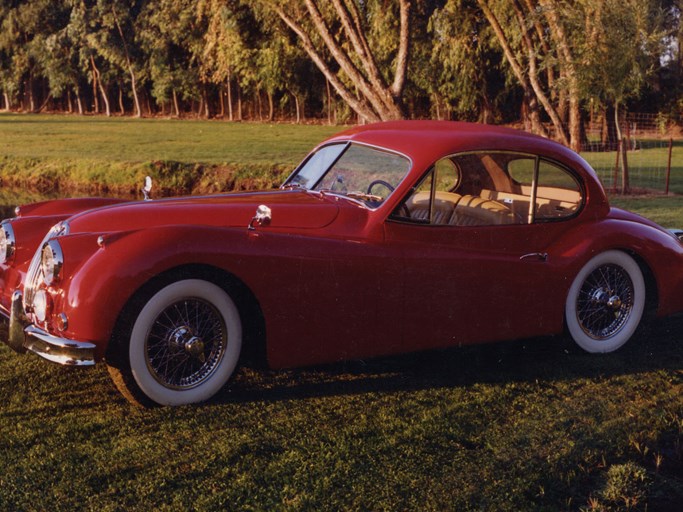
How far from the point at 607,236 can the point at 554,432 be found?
1922 mm

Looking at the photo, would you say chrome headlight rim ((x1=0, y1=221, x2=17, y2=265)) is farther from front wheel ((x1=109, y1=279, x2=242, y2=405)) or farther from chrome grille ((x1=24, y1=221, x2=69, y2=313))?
front wheel ((x1=109, y1=279, x2=242, y2=405))

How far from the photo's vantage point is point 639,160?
27453 mm

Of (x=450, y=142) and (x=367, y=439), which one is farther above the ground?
(x=450, y=142)

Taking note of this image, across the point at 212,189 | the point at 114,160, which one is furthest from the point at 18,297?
the point at 114,160

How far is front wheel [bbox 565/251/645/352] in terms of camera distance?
5.83 m

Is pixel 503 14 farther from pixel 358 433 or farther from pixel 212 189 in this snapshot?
pixel 358 433

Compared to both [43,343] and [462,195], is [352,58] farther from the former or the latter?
[43,343]

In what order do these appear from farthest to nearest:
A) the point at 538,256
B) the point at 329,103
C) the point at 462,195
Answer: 1. the point at 329,103
2. the point at 462,195
3. the point at 538,256

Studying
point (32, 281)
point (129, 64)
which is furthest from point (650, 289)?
point (129, 64)

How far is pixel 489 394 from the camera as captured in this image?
5.04 meters

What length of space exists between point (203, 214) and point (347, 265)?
36.0 inches

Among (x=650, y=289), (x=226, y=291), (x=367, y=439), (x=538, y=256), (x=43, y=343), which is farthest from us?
(x=650, y=289)

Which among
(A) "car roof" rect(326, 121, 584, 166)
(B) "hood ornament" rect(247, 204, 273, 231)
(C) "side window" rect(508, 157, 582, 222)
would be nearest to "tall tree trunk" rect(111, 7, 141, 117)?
(A) "car roof" rect(326, 121, 584, 166)

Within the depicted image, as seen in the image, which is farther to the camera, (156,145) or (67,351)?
(156,145)
